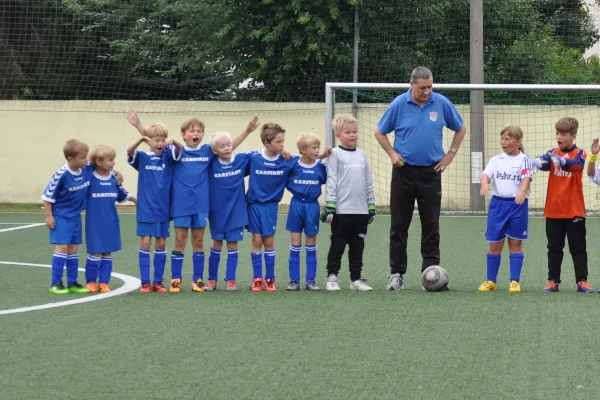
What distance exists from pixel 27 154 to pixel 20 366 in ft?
60.1

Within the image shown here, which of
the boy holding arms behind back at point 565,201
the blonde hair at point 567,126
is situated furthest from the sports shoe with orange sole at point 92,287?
the blonde hair at point 567,126

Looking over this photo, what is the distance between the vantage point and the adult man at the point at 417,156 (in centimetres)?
848

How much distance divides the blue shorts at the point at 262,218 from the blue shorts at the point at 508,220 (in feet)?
6.10

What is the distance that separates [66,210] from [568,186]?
13.9 feet

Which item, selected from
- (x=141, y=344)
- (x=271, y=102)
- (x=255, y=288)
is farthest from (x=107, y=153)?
(x=271, y=102)

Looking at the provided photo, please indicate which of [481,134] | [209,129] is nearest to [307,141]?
[481,134]

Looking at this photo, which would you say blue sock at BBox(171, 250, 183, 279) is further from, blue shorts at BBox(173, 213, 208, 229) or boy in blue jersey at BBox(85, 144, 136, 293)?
boy in blue jersey at BBox(85, 144, 136, 293)

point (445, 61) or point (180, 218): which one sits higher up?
point (445, 61)

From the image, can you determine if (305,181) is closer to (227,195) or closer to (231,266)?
(227,195)

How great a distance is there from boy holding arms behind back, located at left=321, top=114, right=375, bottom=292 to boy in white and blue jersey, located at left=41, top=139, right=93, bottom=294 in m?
2.07

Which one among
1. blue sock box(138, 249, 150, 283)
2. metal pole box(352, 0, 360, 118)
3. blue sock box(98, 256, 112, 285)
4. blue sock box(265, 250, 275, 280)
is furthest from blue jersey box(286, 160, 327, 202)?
metal pole box(352, 0, 360, 118)

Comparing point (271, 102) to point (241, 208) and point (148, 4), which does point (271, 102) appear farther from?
point (241, 208)

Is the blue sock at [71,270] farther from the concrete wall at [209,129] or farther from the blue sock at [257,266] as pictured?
the concrete wall at [209,129]

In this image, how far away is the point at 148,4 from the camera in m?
25.9
